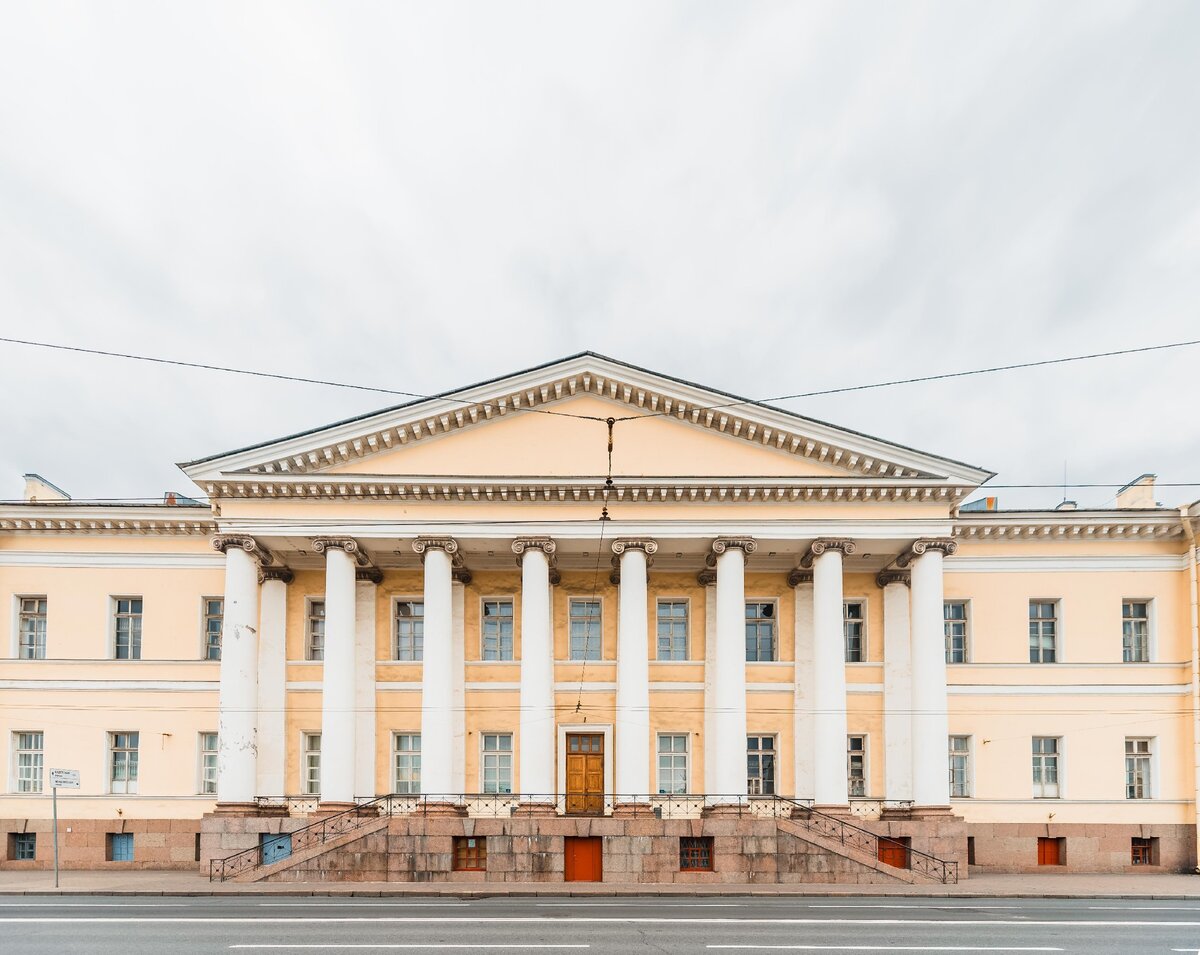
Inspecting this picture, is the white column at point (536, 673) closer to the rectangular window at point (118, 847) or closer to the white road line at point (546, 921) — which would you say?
the white road line at point (546, 921)

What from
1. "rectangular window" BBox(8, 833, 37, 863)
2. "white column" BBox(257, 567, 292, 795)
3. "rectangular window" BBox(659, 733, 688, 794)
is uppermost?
"white column" BBox(257, 567, 292, 795)

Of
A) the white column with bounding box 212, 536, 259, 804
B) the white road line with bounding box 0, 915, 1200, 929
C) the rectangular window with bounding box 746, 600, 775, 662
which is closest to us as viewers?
the white road line with bounding box 0, 915, 1200, 929

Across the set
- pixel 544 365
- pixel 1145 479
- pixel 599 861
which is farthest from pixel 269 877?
pixel 1145 479

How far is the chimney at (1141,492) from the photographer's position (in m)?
31.7

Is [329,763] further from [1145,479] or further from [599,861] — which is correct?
[1145,479]

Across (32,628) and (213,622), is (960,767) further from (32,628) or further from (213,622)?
(32,628)

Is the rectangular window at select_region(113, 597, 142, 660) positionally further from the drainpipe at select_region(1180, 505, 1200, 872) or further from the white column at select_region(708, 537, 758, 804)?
the drainpipe at select_region(1180, 505, 1200, 872)

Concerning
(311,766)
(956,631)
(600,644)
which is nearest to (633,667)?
(600,644)

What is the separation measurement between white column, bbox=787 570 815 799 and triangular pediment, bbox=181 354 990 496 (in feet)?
13.7

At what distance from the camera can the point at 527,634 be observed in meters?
26.6

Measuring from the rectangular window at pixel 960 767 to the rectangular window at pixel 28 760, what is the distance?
26.7 m

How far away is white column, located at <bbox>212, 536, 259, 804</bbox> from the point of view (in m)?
25.8

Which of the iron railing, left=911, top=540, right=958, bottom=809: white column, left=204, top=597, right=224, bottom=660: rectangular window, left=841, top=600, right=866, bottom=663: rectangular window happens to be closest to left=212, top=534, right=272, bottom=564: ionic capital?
left=204, top=597, right=224, bottom=660: rectangular window

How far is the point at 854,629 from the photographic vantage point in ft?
97.7
